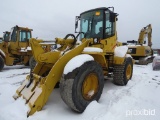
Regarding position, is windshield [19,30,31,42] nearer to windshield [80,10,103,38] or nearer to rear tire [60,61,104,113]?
windshield [80,10,103,38]

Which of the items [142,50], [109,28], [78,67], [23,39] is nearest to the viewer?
[78,67]

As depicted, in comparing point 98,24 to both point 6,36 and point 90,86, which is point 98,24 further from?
point 6,36

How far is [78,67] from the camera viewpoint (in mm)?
3984

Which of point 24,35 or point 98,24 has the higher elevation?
point 98,24

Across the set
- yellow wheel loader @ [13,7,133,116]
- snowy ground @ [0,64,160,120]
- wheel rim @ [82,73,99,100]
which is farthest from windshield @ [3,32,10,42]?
wheel rim @ [82,73,99,100]

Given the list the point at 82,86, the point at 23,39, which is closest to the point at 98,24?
the point at 82,86

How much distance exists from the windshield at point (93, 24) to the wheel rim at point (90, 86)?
1.65 m

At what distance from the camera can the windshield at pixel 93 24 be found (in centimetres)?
561

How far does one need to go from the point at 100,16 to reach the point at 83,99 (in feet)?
8.89

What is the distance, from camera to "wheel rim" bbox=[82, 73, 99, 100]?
4.18 meters

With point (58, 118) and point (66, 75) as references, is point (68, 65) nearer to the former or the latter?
point (66, 75)

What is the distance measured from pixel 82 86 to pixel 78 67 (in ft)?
1.36

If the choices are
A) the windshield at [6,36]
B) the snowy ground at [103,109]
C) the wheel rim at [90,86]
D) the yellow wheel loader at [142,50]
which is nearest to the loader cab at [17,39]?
the windshield at [6,36]

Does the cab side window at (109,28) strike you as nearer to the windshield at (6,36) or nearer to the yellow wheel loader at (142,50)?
the yellow wheel loader at (142,50)
